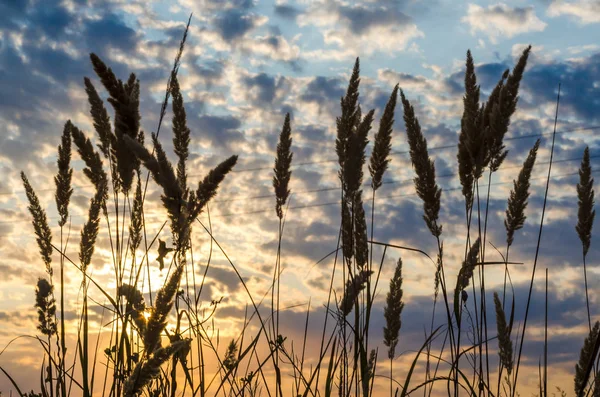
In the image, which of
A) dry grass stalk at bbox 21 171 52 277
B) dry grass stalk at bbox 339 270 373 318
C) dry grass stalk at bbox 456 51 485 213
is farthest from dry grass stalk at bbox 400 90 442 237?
dry grass stalk at bbox 21 171 52 277

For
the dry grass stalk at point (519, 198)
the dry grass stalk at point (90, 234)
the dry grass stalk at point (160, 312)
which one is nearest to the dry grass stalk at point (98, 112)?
the dry grass stalk at point (90, 234)

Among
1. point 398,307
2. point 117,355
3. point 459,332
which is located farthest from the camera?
point 398,307

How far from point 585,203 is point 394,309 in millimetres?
1627

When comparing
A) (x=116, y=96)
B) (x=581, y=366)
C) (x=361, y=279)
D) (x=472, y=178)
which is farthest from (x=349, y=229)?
(x=581, y=366)

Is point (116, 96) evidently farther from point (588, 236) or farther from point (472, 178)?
point (588, 236)

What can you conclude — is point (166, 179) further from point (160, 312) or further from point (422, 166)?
point (422, 166)

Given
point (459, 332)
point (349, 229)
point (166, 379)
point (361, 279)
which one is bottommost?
point (166, 379)

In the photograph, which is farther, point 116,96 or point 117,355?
point 117,355

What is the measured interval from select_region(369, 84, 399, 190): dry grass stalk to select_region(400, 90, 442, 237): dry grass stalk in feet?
0.63

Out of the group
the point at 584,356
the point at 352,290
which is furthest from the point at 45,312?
the point at 584,356

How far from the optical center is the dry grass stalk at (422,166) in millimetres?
2943

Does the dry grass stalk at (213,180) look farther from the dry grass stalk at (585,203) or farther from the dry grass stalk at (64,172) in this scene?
the dry grass stalk at (585,203)

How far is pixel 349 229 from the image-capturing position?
324 centimetres

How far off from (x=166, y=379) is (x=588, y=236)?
329cm
